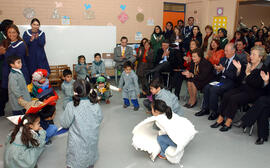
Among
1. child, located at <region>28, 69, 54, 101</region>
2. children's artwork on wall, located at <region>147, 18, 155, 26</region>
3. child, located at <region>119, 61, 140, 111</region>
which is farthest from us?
children's artwork on wall, located at <region>147, 18, 155, 26</region>

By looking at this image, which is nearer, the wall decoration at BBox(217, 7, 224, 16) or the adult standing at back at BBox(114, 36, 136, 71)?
the adult standing at back at BBox(114, 36, 136, 71)

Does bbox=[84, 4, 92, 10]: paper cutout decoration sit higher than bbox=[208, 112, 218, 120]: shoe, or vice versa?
bbox=[84, 4, 92, 10]: paper cutout decoration

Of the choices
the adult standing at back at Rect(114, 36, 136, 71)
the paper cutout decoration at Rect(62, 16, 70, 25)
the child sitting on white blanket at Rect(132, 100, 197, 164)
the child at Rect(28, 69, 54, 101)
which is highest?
the paper cutout decoration at Rect(62, 16, 70, 25)

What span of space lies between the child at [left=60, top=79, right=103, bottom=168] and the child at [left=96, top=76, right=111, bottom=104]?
7.34 feet

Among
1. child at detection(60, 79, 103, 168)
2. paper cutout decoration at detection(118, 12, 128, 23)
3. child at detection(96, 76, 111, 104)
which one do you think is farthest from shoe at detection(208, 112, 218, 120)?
paper cutout decoration at detection(118, 12, 128, 23)

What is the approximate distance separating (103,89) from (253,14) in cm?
825

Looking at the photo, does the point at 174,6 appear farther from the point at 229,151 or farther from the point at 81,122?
the point at 81,122

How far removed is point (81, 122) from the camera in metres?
2.05

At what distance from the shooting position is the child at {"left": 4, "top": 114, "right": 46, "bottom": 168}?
79.0 inches

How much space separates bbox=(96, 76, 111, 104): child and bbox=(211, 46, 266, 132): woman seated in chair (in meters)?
2.04

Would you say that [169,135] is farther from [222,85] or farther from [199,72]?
[199,72]

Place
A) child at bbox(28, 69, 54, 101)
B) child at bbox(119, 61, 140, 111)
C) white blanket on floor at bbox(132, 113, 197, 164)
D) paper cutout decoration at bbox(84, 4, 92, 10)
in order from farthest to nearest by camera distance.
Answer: paper cutout decoration at bbox(84, 4, 92, 10)
child at bbox(119, 61, 140, 111)
child at bbox(28, 69, 54, 101)
white blanket on floor at bbox(132, 113, 197, 164)

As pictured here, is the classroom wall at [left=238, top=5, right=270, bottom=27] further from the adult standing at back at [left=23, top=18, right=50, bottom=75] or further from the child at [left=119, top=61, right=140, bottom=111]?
the adult standing at back at [left=23, top=18, right=50, bottom=75]

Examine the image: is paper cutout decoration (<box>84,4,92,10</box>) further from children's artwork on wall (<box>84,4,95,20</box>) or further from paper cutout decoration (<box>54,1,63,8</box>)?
paper cutout decoration (<box>54,1,63,8</box>)
